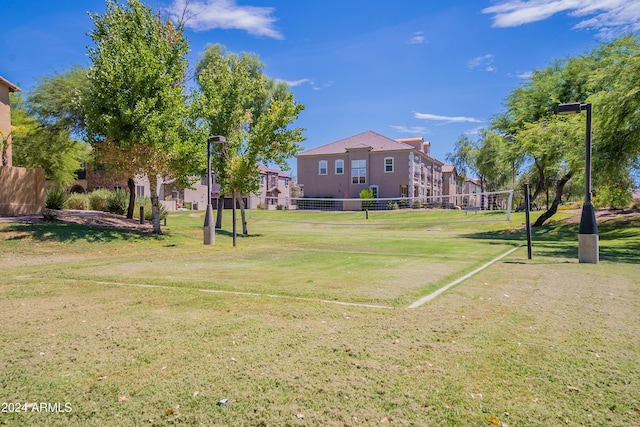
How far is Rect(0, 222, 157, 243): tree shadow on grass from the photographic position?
14.3 meters

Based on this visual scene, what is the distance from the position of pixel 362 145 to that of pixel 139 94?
35.0 m

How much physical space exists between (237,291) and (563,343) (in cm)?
466

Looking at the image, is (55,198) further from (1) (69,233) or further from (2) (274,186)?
(2) (274,186)

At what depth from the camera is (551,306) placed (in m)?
5.71

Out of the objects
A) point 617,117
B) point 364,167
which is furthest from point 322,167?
point 617,117

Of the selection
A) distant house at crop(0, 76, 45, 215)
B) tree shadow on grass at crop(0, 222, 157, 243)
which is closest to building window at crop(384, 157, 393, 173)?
tree shadow on grass at crop(0, 222, 157, 243)

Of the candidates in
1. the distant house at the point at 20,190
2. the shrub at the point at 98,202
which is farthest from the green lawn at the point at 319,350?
the shrub at the point at 98,202

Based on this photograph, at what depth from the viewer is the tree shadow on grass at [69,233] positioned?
565 inches

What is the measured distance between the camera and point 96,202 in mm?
26406

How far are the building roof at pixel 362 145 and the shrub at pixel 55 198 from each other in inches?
1235

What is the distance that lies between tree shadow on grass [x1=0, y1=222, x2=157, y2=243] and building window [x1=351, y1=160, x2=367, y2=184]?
3423 centimetres

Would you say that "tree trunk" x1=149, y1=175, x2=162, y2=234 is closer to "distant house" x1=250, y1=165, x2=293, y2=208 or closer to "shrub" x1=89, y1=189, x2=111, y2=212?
"shrub" x1=89, y1=189, x2=111, y2=212

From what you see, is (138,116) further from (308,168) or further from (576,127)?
(308,168)

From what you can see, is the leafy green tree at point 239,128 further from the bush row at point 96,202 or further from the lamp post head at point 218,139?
the bush row at point 96,202
